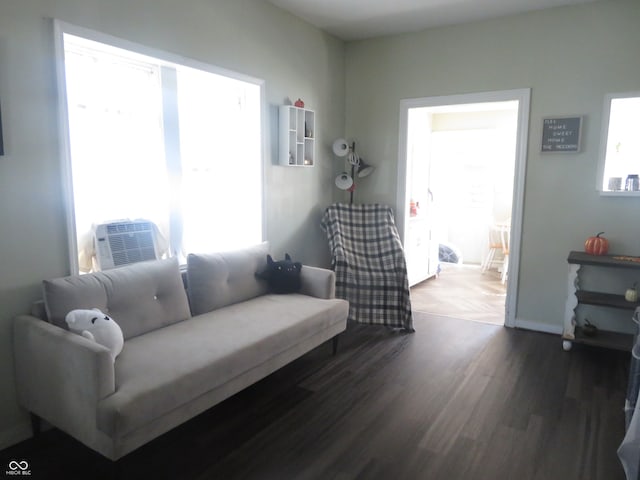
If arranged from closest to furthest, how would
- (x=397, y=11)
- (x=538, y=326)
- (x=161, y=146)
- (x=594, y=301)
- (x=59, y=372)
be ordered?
(x=59, y=372)
(x=161, y=146)
(x=594, y=301)
(x=397, y=11)
(x=538, y=326)

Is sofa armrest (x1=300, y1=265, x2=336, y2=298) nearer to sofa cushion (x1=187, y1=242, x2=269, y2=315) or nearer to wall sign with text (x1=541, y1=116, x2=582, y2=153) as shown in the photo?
sofa cushion (x1=187, y1=242, x2=269, y2=315)

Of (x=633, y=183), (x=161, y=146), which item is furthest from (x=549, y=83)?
(x=161, y=146)

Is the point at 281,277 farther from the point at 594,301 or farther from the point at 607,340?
the point at 607,340

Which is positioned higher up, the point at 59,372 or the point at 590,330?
the point at 59,372

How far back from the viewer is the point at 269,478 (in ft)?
6.65

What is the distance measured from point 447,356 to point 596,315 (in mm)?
1353

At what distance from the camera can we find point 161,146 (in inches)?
119

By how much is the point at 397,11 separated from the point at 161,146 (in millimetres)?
2254

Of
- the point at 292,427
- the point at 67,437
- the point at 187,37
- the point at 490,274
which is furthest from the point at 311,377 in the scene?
the point at 490,274

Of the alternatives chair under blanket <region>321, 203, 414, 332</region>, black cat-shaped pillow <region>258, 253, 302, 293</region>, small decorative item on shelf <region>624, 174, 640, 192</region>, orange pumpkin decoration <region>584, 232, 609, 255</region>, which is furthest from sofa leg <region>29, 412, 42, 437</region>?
small decorative item on shelf <region>624, 174, 640, 192</region>

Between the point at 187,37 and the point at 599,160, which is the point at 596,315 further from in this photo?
the point at 187,37

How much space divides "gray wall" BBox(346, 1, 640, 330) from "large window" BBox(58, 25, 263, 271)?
174cm

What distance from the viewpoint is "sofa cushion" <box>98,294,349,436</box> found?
1860 millimetres

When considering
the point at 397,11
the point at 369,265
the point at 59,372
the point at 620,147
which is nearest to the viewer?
the point at 59,372
